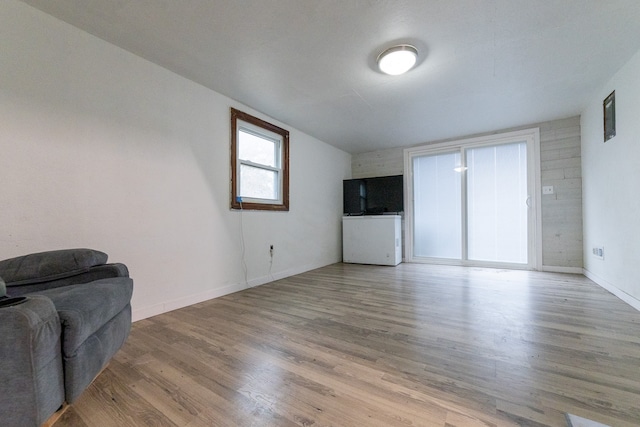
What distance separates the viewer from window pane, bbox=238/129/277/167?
3.20m

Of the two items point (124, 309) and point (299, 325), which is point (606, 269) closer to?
point (299, 325)

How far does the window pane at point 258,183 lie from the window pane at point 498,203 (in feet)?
11.1

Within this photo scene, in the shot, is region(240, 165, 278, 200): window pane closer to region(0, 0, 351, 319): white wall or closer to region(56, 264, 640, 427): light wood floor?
region(0, 0, 351, 319): white wall

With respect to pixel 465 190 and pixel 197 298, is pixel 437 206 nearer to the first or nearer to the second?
pixel 465 190

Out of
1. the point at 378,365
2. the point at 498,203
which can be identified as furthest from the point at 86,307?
the point at 498,203

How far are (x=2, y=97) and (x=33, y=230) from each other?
84 centimetres

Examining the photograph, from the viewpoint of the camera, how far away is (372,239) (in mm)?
4711

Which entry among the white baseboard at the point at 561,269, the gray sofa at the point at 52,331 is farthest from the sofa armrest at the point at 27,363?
the white baseboard at the point at 561,269

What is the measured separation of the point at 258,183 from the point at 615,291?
4148mm

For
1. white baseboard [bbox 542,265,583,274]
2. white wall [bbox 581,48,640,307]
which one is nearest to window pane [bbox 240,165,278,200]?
white wall [bbox 581,48,640,307]

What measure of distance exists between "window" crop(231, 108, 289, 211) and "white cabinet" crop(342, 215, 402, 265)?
5.45 feet

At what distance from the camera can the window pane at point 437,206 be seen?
179 inches

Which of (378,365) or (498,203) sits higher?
(498,203)

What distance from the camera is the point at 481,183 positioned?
4.34 metres
